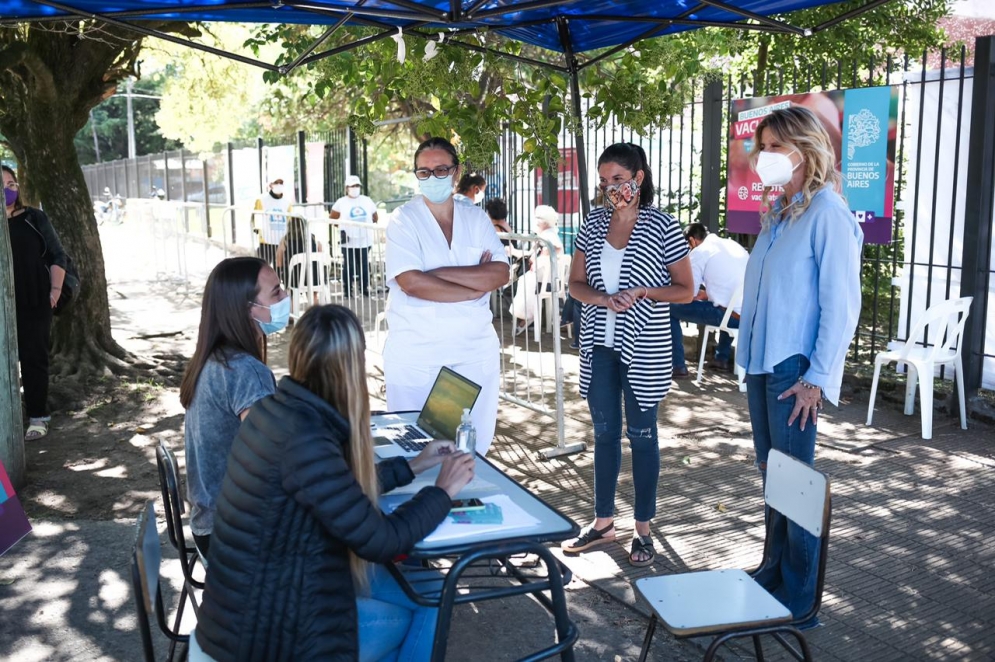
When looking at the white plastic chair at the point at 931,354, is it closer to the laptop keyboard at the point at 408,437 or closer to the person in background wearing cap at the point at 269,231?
the laptop keyboard at the point at 408,437

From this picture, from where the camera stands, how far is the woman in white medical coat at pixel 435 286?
448 cm

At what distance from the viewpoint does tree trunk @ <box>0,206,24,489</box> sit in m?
5.56

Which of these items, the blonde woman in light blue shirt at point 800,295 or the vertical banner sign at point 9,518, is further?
the vertical banner sign at point 9,518

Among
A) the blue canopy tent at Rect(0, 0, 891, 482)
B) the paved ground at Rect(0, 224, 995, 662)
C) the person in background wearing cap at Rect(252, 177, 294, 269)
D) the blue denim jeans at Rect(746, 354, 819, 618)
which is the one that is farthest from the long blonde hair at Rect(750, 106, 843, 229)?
the person in background wearing cap at Rect(252, 177, 294, 269)

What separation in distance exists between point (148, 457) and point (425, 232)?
300 cm

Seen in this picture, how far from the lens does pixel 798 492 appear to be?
2951mm

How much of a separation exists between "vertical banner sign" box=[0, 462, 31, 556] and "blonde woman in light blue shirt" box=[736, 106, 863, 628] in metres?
3.62

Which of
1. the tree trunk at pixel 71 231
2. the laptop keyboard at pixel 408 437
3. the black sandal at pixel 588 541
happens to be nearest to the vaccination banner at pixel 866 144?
the black sandal at pixel 588 541

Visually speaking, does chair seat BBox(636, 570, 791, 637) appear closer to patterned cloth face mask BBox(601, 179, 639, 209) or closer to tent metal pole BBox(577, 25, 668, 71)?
patterned cloth face mask BBox(601, 179, 639, 209)

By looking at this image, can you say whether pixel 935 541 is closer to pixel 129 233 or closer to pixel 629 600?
pixel 629 600

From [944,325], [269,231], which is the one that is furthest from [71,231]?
[944,325]

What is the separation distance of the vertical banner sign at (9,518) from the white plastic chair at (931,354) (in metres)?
5.53

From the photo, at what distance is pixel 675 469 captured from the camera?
5977 mm

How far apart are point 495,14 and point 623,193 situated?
3.63 ft
